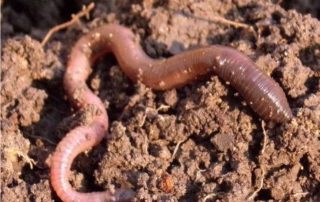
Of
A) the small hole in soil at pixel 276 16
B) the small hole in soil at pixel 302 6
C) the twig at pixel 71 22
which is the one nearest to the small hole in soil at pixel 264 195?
the small hole in soil at pixel 276 16

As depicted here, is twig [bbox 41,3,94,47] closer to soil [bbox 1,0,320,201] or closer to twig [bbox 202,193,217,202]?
soil [bbox 1,0,320,201]

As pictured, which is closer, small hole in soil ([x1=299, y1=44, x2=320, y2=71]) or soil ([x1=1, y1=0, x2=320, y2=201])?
soil ([x1=1, y1=0, x2=320, y2=201])

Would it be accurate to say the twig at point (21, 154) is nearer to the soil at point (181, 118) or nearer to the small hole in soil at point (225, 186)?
the soil at point (181, 118)

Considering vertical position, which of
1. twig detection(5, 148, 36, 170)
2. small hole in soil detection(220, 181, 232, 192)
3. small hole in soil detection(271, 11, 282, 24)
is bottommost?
twig detection(5, 148, 36, 170)

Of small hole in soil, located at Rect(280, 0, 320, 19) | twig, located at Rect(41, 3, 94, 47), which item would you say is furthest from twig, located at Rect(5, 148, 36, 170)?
small hole in soil, located at Rect(280, 0, 320, 19)

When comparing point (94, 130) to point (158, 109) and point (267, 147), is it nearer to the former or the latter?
point (158, 109)

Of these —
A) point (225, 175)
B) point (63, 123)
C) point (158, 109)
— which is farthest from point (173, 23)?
point (225, 175)
